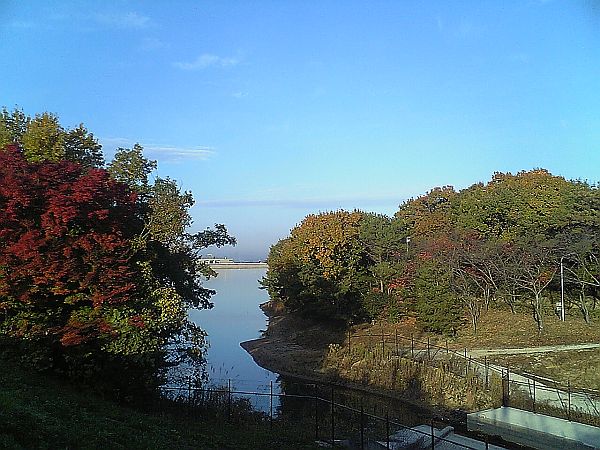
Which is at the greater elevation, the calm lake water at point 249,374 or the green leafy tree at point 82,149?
the green leafy tree at point 82,149

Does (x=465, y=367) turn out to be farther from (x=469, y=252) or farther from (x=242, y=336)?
(x=242, y=336)

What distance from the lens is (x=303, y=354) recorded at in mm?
30281

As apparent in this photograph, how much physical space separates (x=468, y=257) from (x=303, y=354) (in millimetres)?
10719

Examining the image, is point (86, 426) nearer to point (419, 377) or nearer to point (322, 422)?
point (322, 422)

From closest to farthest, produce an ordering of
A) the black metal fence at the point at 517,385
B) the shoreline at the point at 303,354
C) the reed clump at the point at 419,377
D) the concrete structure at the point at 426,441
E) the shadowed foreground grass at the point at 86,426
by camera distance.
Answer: the shadowed foreground grass at the point at 86,426 → the concrete structure at the point at 426,441 → the black metal fence at the point at 517,385 → the reed clump at the point at 419,377 → the shoreline at the point at 303,354

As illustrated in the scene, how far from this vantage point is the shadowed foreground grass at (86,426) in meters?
6.68

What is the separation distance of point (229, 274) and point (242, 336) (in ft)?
364

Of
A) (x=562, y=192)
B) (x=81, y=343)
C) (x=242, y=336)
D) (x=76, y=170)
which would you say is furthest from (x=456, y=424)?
(x=242, y=336)

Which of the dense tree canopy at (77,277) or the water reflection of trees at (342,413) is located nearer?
the dense tree canopy at (77,277)

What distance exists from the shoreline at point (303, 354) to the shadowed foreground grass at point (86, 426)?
779 cm

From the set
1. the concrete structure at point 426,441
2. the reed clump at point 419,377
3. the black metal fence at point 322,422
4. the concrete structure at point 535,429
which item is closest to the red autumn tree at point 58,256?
the black metal fence at point 322,422

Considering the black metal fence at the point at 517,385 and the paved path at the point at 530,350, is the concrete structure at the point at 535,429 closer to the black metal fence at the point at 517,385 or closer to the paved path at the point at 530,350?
the black metal fence at the point at 517,385

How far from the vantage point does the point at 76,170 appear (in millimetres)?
13242

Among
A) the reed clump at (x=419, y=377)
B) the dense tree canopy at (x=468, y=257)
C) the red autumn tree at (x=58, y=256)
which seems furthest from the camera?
the dense tree canopy at (x=468, y=257)
